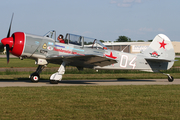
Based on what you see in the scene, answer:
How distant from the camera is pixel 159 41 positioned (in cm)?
1549

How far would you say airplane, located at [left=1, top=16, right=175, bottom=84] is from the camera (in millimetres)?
11953

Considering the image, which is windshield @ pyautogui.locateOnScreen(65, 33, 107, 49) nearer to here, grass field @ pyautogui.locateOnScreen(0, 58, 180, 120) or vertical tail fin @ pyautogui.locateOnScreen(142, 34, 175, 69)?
vertical tail fin @ pyautogui.locateOnScreen(142, 34, 175, 69)

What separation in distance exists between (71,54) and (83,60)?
800 mm

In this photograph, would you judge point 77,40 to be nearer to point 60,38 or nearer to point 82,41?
point 82,41

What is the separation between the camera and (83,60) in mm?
12562

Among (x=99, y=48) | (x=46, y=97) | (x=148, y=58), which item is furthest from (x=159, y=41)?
(x=46, y=97)

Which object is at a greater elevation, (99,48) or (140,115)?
(99,48)

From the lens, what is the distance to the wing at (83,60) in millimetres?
11908

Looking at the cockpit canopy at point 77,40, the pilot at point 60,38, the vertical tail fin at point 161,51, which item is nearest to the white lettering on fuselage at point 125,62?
the vertical tail fin at point 161,51

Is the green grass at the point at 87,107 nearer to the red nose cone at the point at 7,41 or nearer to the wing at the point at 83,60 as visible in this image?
the wing at the point at 83,60

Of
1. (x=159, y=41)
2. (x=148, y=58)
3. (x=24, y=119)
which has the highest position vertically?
(x=159, y=41)

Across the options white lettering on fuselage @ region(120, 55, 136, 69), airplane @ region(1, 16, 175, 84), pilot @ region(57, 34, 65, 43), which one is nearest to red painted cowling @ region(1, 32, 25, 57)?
airplane @ region(1, 16, 175, 84)

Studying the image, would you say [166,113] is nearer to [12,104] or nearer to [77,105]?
[77,105]

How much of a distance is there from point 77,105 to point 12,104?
189cm
